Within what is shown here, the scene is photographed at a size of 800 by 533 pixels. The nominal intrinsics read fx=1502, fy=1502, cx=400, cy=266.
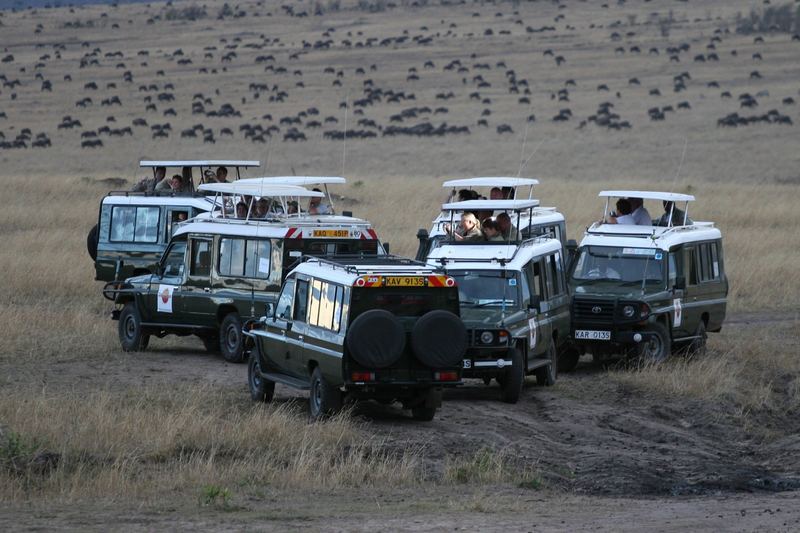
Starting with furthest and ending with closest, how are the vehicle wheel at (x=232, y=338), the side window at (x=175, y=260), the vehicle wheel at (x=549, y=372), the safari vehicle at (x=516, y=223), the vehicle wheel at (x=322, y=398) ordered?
1. the safari vehicle at (x=516, y=223)
2. the side window at (x=175, y=260)
3. the vehicle wheel at (x=232, y=338)
4. the vehicle wheel at (x=549, y=372)
5. the vehicle wheel at (x=322, y=398)

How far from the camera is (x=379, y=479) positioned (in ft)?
40.1

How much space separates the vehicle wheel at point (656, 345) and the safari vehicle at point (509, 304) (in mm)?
1242

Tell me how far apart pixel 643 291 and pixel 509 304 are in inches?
117

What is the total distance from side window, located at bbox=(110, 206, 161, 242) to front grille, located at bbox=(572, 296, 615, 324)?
26.2ft

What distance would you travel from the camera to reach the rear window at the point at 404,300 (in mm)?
14023

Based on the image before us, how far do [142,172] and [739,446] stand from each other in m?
32.0

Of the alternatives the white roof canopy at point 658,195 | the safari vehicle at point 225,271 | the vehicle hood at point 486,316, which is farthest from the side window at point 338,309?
the white roof canopy at point 658,195

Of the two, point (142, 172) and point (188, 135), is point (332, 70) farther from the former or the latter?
point (142, 172)

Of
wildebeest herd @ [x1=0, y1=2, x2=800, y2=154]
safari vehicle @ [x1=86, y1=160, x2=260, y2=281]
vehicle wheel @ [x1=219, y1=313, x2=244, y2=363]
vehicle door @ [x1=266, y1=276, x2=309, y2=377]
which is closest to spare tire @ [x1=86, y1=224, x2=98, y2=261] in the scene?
safari vehicle @ [x1=86, y1=160, x2=260, y2=281]

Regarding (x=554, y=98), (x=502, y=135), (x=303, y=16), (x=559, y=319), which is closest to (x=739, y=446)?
(x=559, y=319)

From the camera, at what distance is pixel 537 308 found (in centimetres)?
1697

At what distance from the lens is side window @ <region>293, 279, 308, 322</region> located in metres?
15.1

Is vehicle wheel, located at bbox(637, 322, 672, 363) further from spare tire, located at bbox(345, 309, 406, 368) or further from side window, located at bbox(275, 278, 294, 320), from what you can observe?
spare tire, located at bbox(345, 309, 406, 368)

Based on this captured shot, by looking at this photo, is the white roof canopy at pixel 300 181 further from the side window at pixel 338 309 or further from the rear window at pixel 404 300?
the rear window at pixel 404 300
